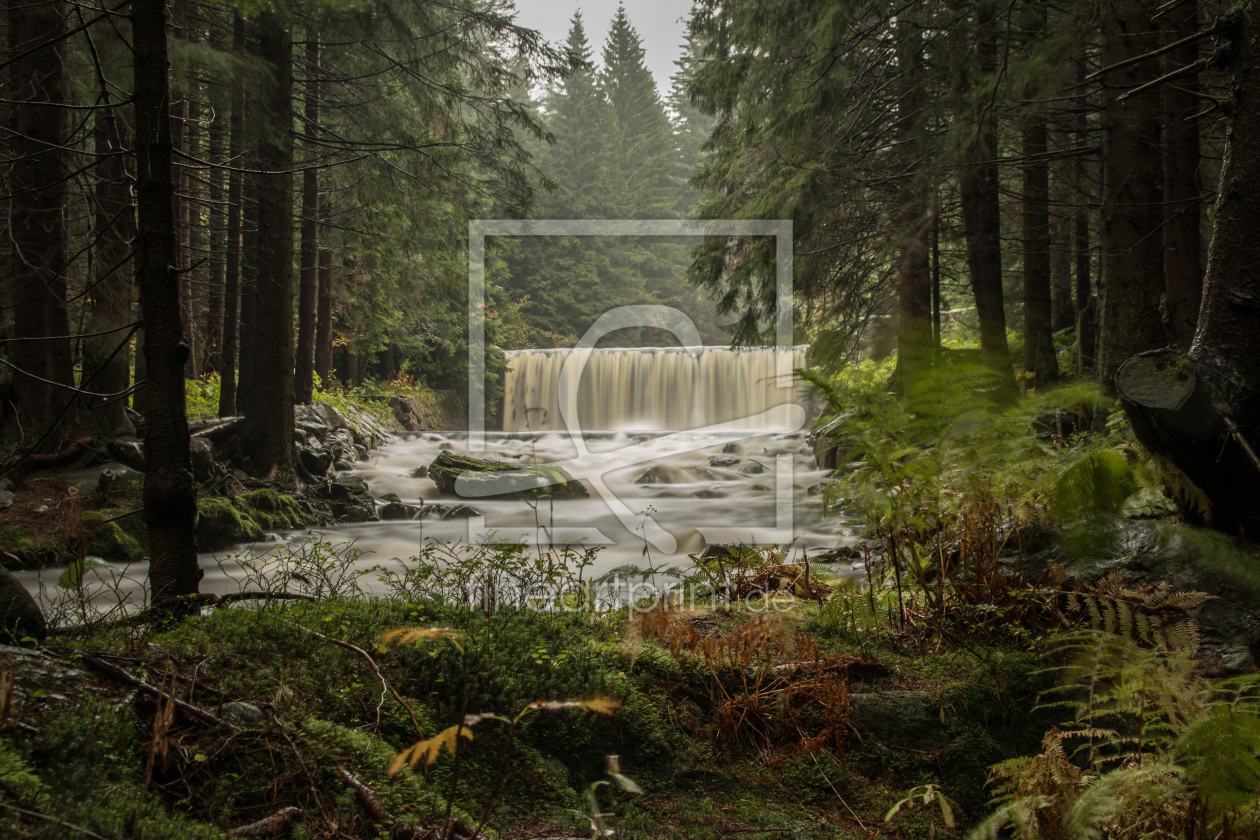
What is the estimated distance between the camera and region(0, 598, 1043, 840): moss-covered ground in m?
1.52

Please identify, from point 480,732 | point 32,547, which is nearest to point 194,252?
point 32,547

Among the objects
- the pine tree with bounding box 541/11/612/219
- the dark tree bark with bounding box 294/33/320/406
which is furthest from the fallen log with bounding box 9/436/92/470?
the pine tree with bounding box 541/11/612/219

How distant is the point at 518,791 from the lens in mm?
2086

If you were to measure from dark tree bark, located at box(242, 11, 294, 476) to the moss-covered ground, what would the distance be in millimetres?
6012

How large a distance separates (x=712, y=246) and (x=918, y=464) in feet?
22.3

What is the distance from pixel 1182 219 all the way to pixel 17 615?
6.96m

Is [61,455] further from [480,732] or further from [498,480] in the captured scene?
[480,732]

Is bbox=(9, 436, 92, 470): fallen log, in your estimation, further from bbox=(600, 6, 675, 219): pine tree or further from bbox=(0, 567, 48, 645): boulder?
bbox=(600, 6, 675, 219): pine tree

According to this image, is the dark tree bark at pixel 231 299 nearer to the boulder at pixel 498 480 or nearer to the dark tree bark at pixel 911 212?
the boulder at pixel 498 480

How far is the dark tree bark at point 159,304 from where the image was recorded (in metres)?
2.30

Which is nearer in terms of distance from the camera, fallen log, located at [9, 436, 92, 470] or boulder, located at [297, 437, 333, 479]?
fallen log, located at [9, 436, 92, 470]

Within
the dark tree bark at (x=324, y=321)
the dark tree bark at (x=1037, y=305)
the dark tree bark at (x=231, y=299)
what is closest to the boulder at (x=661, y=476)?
the dark tree bark at (x=1037, y=305)

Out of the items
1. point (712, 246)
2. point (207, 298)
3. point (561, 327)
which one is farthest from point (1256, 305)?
point (561, 327)

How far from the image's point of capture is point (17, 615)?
213 cm
